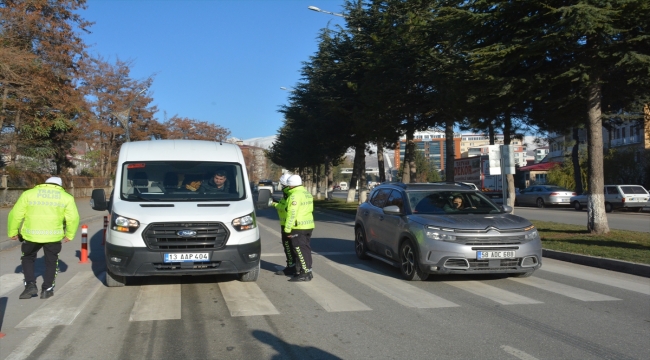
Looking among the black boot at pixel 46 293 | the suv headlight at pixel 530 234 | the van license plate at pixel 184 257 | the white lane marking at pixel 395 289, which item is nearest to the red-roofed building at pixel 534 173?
the white lane marking at pixel 395 289

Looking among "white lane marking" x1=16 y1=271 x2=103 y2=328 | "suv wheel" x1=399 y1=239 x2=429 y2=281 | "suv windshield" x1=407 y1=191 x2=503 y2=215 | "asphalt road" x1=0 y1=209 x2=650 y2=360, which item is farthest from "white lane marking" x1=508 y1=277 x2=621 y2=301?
"white lane marking" x1=16 y1=271 x2=103 y2=328

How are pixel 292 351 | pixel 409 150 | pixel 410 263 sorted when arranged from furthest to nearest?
pixel 409 150, pixel 410 263, pixel 292 351

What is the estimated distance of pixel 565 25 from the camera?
13141 mm

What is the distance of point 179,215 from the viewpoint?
8391mm

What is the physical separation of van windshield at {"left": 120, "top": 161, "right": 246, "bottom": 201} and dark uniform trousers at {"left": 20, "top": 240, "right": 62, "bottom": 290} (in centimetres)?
127

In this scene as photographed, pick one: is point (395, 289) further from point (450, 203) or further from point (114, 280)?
point (114, 280)

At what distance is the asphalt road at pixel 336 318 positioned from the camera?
5840 mm

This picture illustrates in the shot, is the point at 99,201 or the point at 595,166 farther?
the point at 595,166

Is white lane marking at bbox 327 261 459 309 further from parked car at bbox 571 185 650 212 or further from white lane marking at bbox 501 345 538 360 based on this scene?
parked car at bbox 571 185 650 212

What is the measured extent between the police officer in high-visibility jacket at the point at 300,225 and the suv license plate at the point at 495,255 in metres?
2.59

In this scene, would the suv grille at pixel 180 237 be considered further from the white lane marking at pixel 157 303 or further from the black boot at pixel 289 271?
the black boot at pixel 289 271

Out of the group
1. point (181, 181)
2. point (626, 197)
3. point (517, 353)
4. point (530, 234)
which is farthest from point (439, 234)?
point (626, 197)

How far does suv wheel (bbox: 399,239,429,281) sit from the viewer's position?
31.0ft

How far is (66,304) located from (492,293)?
573 centimetres
